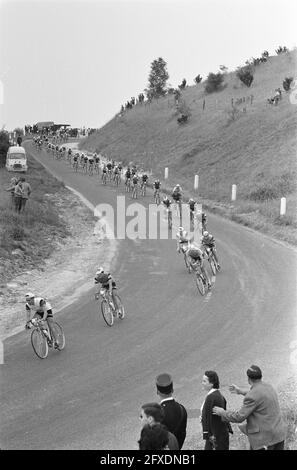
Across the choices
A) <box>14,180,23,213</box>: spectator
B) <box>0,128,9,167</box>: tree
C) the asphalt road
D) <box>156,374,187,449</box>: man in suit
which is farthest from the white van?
<box>156,374,187,449</box>: man in suit

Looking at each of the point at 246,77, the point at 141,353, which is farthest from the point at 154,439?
the point at 246,77

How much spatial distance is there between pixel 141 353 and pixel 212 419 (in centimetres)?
458

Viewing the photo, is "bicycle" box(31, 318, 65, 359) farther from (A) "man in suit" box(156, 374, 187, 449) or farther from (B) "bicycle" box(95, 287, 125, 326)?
(A) "man in suit" box(156, 374, 187, 449)

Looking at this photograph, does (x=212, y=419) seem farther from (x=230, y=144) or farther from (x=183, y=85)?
(x=183, y=85)

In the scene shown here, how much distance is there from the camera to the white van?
128 feet

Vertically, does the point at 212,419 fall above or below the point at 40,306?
below

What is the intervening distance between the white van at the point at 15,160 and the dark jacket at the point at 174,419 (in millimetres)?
34327

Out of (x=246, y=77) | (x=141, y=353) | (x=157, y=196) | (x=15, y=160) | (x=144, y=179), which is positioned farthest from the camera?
(x=246, y=77)

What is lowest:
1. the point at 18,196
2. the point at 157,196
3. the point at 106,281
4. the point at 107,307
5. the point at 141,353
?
the point at 141,353

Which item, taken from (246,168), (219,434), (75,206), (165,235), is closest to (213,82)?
(246,168)

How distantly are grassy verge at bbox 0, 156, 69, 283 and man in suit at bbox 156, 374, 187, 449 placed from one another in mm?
10468

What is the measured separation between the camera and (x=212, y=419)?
6500 millimetres

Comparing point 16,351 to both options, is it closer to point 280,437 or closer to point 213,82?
point 280,437

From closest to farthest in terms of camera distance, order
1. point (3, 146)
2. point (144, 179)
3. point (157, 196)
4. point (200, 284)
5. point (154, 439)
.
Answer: point (154, 439) < point (200, 284) < point (157, 196) < point (144, 179) < point (3, 146)
